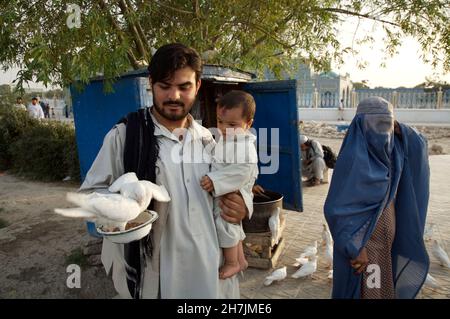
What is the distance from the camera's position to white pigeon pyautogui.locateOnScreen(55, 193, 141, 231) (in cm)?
120

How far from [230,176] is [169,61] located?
0.57m

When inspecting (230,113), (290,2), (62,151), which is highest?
(290,2)

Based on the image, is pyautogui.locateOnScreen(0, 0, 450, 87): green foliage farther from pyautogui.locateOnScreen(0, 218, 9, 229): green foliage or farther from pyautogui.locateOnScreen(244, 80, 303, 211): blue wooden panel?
pyautogui.locateOnScreen(0, 218, 9, 229): green foliage

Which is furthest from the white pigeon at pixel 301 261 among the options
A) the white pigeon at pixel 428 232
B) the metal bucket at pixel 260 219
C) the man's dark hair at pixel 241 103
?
the man's dark hair at pixel 241 103

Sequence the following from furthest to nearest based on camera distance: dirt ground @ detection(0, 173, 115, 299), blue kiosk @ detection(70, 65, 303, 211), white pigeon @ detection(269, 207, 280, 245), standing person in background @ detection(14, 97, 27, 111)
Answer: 1. standing person in background @ detection(14, 97, 27, 111)
2. blue kiosk @ detection(70, 65, 303, 211)
3. white pigeon @ detection(269, 207, 280, 245)
4. dirt ground @ detection(0, 173, 115, 299)

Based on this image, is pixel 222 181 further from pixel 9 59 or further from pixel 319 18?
pixel 319 18

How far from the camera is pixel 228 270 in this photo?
1716mm

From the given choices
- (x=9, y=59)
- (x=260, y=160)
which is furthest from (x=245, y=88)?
(x=9, y=59)

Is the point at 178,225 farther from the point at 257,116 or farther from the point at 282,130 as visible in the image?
the point at 257,116

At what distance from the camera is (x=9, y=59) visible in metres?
3.85

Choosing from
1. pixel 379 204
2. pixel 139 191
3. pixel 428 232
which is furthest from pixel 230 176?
pixel 428 232

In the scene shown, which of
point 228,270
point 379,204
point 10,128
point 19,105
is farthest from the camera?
point 19,105

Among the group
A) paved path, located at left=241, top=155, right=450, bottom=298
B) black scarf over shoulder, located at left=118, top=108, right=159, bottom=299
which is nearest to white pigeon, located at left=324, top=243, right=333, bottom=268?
paved path, located at left=241, top=155, right=450, bottom=298

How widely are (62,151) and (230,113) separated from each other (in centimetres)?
694
